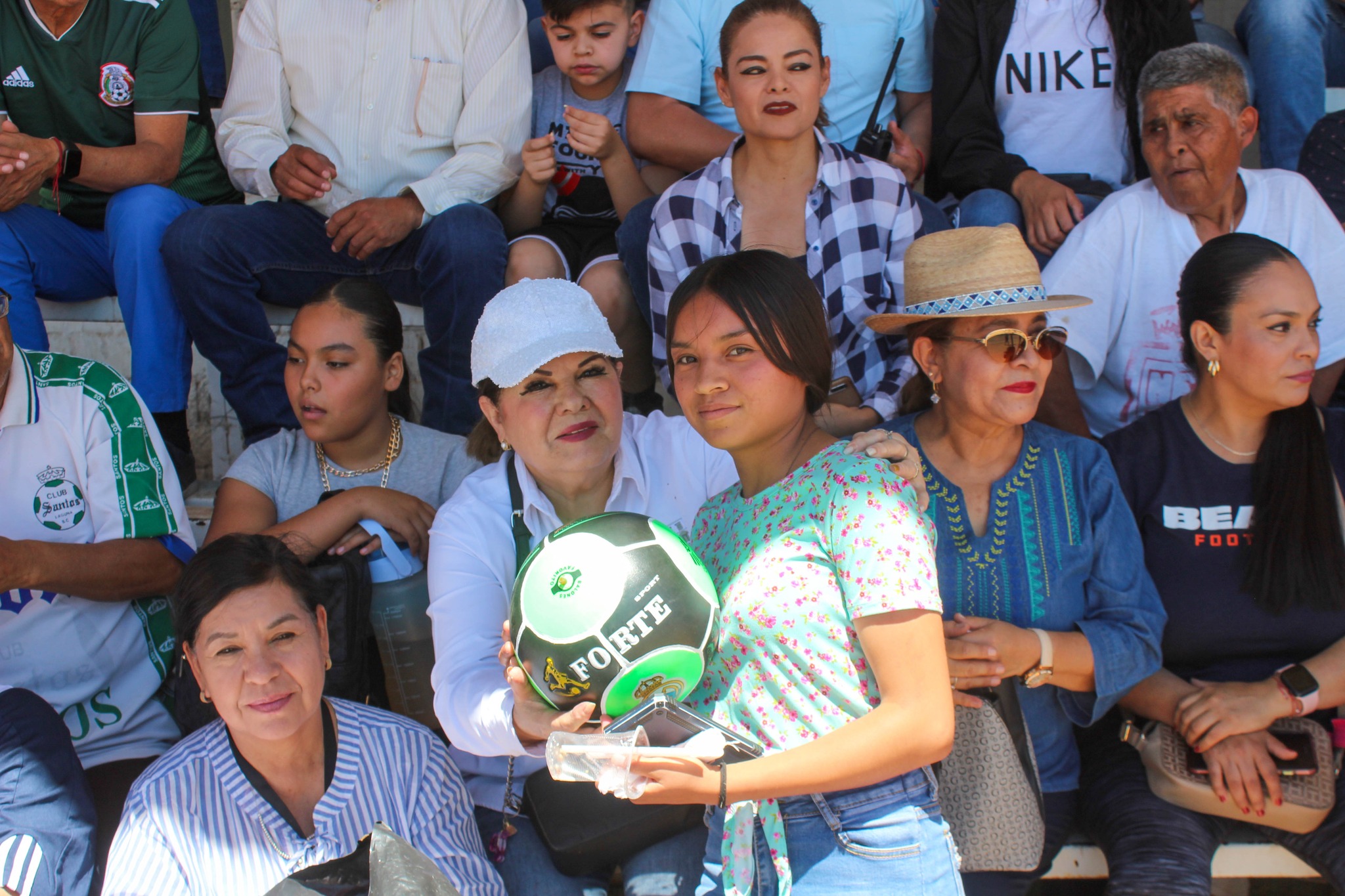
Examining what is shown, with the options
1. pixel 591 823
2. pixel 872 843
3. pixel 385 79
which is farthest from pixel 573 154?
pixel 872 843

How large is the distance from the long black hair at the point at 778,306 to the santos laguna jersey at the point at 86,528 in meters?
1.70

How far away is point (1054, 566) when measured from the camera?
8.09ft

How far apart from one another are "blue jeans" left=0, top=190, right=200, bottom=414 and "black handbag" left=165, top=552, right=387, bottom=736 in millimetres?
1289

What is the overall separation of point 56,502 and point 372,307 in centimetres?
104

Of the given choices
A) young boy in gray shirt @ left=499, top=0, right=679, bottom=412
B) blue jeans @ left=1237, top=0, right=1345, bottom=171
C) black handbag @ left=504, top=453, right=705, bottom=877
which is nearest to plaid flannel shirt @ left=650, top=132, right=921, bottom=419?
young boy in gray shirt @ left=499, top=0, right=679, bottom=412

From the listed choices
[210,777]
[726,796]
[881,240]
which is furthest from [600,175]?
[726,796]

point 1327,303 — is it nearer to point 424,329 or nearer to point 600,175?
point 600,175

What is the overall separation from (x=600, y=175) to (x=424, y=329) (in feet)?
2.89

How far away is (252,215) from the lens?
368cm

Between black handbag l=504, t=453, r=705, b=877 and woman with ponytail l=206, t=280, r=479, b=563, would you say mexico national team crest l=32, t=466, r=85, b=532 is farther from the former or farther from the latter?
black handbag l=504, t=453, r=705, b=877

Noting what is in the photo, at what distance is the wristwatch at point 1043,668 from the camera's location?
7.70ft

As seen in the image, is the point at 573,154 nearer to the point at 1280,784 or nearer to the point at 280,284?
Result: the point at 280,284

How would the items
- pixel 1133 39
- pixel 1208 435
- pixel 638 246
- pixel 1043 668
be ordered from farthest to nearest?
1. pixel 1133 39
2. pixel 638 246
3. pixel 1208 435
4. pixel 1043 668

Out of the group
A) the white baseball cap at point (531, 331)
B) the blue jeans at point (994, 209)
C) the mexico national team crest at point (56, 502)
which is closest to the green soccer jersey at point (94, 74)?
the mexico national team crest at point (56, 502)
